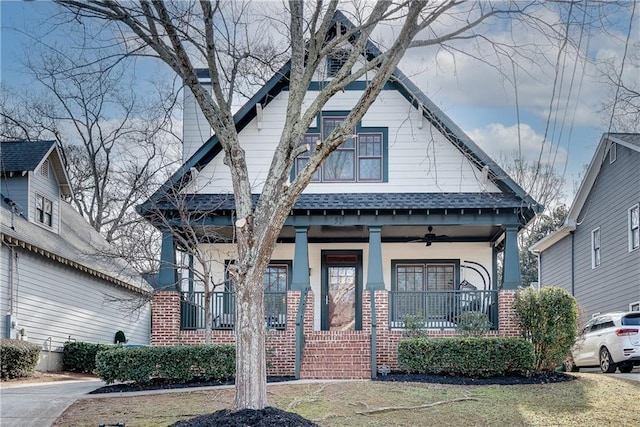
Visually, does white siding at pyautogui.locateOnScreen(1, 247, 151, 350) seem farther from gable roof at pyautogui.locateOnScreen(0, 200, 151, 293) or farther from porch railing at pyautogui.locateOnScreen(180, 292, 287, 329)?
porch railing at pyautogui.locateOnScreen(180, 292, 287, 329)

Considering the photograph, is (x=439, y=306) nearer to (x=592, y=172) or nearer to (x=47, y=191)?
(x=592, y=172)

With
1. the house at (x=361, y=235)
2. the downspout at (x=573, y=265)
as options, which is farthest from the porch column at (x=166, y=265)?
the downspout at (x=573, y=265)

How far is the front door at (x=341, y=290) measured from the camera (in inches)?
755

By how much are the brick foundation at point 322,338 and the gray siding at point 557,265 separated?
11067mm

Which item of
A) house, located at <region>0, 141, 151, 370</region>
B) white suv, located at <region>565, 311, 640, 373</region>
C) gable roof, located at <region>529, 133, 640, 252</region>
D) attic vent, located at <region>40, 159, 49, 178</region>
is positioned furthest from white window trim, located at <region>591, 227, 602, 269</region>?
attic vent, located at <region>40, 159, 49, 178</region>

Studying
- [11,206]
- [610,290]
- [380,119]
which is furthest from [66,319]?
[610,290]

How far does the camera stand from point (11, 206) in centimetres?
2088

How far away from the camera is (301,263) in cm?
1725

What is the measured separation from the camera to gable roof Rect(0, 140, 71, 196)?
21.4 metres

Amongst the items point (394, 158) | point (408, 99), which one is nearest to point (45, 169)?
point (394, 158)

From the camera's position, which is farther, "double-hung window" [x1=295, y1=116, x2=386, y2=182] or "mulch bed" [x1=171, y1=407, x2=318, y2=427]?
"double-hung window" [x1=295, y1=116, x2=386, y2=182]

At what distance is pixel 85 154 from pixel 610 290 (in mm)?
22931

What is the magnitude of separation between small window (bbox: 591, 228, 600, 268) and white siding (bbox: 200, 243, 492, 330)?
602 cm

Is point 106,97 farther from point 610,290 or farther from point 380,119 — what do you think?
point 610,290
